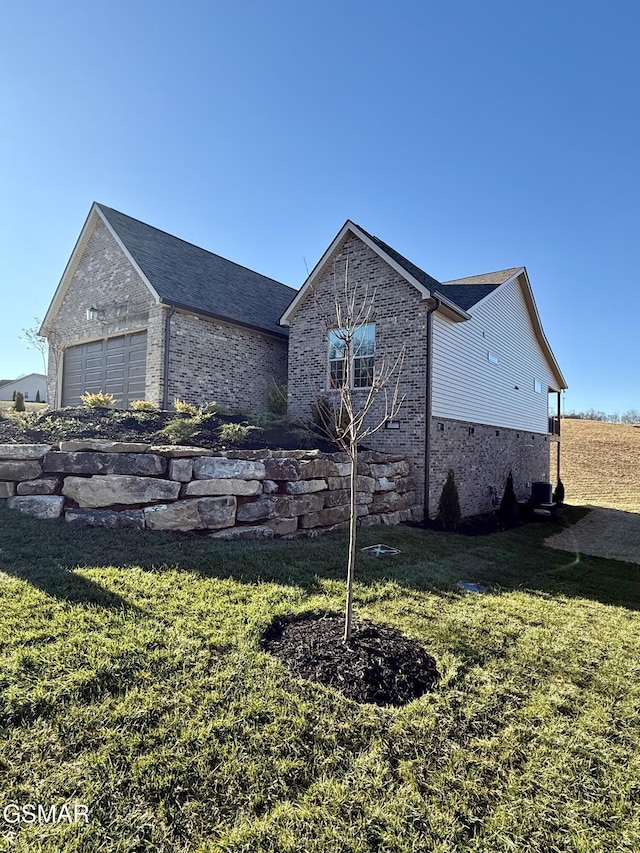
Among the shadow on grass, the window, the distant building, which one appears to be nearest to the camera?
the shadow on grass

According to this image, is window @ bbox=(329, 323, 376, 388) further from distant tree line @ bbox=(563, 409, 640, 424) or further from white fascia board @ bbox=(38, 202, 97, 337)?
distant tree line @ bbox=(563, 409, 640, 424)

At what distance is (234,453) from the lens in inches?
273

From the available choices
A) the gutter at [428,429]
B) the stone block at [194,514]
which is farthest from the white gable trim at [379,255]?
the stone block at [194,514]

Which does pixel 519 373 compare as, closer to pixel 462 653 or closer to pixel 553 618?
pixel 553 618

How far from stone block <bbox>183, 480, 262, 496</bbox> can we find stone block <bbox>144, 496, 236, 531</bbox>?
105mm

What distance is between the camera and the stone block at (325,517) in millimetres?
7488

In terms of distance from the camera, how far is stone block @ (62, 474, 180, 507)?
243 inches

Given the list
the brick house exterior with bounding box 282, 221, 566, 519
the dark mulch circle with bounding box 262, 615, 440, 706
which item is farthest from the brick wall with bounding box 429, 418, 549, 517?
the dark mulch circle with bounding box 262, 615, 440, 706

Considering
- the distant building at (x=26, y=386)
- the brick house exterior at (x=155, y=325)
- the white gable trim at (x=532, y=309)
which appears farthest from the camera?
the distant building at (x=26, y=386)

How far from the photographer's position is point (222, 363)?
12.8 meters

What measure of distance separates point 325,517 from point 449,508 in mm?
3592

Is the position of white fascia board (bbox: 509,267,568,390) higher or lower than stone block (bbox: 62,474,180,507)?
higher

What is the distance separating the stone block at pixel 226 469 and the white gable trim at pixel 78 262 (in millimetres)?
6664

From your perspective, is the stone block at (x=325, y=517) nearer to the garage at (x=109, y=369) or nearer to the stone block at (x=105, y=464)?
the stone block at (x=105, y=464)
